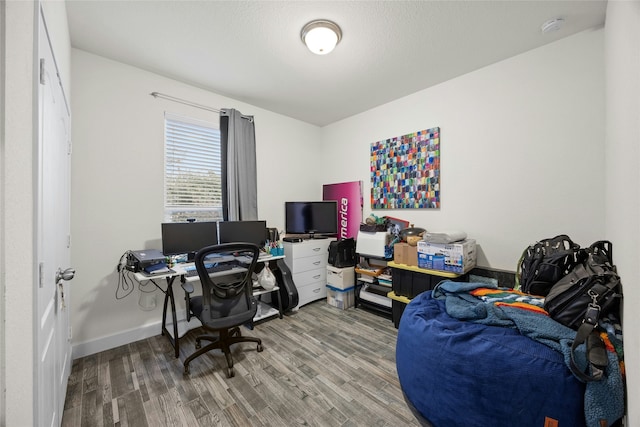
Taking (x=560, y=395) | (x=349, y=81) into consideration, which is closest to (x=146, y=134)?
(x=349, y=81)

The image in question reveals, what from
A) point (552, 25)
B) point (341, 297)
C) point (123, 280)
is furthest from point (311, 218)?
point (552, 25)

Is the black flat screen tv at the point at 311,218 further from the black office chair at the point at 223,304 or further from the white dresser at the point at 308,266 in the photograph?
the black office chair at the point at 223,304

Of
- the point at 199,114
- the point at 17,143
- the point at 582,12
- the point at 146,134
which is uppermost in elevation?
the point at 582,12

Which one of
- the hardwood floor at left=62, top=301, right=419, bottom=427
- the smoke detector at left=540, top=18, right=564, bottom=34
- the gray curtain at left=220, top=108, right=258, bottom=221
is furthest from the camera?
the gray curtain at left=220, top=108, right=258, bottom=221

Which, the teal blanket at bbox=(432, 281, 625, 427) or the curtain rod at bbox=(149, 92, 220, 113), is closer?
the teal blanket at bbox=(432, 281, 625, 427)

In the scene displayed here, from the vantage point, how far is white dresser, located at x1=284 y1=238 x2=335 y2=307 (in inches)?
128

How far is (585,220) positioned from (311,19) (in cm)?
266

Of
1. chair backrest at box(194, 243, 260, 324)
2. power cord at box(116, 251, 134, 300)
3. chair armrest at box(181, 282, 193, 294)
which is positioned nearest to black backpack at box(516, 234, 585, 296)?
chair backrest at box(194, 243, 260, 324)

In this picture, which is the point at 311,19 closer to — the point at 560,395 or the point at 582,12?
the point at 582,12

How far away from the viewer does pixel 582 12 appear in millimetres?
1793

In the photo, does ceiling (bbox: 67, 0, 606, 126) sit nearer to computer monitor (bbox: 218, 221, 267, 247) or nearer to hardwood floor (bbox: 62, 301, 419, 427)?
computer monitor (bbox: 218, 221, 267, 247)

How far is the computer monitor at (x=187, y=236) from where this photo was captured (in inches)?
96.5

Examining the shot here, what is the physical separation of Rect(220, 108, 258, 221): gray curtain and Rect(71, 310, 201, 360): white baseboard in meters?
1.25

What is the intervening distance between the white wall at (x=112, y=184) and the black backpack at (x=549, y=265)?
→ 3.19 metres
